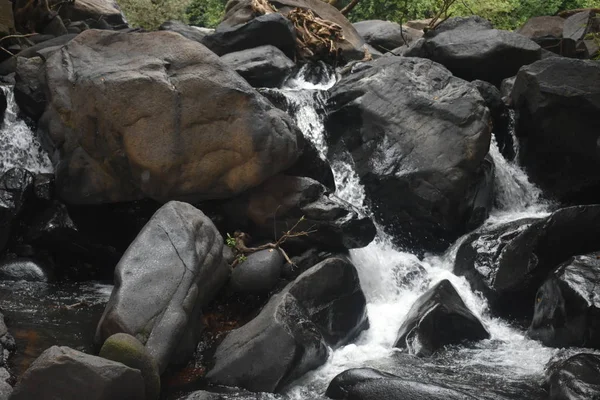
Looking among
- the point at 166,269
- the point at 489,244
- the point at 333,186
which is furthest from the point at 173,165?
the point at 489,244

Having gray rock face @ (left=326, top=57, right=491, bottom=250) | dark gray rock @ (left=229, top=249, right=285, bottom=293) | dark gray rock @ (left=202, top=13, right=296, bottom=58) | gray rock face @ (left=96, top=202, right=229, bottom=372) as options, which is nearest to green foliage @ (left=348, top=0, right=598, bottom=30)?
dark gray rock @ (left=202, top=13, right=296, bottom=58)

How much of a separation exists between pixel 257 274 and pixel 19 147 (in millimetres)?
4785

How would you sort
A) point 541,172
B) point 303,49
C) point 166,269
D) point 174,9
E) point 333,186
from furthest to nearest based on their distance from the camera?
point 174,9
point 303,49
point 541,172
point 333,186
point 166,269

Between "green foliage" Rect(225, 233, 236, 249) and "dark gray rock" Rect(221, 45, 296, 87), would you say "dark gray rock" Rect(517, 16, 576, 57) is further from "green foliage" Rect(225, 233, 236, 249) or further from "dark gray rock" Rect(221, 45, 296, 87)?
"green foliage" Rect(225, 233, 236, 249)

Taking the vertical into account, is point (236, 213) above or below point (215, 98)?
below

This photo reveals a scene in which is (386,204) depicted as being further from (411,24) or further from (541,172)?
(411,24)

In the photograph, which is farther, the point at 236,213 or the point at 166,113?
the point at 236,213

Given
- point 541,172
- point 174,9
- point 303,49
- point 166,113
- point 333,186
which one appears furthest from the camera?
point 174,9

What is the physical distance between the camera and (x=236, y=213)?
10.0 metres

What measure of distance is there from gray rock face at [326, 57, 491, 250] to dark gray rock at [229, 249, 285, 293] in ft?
9.80

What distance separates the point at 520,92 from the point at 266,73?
475 cm

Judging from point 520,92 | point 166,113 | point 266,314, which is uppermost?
point 520,92

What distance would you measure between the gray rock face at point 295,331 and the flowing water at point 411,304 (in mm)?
214

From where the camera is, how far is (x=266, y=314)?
789cm
